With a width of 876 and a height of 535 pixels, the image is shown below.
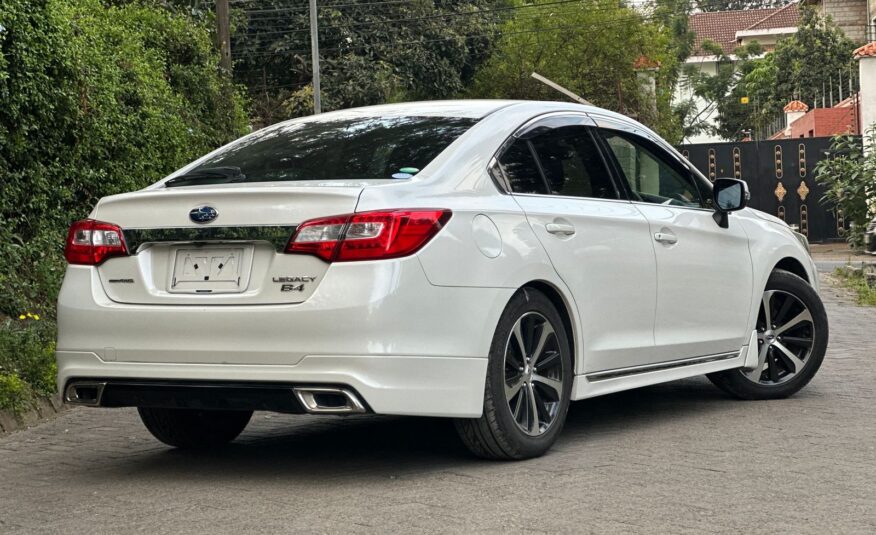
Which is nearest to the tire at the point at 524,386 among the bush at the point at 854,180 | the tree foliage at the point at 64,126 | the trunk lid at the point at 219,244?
the trunk lid at the point at 219,244

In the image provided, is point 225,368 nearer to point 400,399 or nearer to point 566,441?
point 400,399

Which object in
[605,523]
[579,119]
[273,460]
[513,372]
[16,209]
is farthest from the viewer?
[16,209]

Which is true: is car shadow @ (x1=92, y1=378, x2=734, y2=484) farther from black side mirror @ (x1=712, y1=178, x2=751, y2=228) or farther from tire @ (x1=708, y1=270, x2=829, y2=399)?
black side mirror @ (x1=712, y1=178, x2=751, y2=228)

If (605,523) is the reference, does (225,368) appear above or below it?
above

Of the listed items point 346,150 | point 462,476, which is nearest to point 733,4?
point 346,150

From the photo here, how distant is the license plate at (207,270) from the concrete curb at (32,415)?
2310 mm

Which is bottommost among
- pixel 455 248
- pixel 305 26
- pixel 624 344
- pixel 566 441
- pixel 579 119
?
pixel 566 441

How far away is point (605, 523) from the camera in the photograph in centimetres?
478

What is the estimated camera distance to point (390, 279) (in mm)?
5270

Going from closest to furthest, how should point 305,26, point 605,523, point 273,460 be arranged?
point 605,523, point 273,460, point 305,26

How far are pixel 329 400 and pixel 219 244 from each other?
778 millimetres

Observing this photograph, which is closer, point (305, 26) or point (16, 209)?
point (16, 209)

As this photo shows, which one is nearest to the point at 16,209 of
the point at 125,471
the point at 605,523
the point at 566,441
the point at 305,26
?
the point at 125,471

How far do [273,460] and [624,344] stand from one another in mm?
1731
